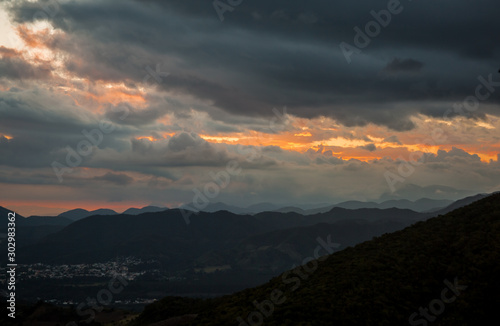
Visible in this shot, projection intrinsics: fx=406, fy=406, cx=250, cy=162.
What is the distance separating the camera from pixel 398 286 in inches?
1921

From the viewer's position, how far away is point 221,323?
4950 cm

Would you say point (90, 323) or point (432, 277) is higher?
point (432, 277)

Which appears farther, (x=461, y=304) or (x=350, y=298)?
(x=350, y=298)

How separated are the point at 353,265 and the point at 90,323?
81.9 meters

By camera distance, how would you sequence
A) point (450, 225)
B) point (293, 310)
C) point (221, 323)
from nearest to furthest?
point (293, 310) → point (221, 323) → point (450, 225)

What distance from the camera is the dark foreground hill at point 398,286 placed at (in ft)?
140

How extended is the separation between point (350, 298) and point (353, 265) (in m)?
13.1

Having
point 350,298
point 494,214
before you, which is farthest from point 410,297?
point 494,214

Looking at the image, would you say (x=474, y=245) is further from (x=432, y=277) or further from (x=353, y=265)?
(x=353, y=265)

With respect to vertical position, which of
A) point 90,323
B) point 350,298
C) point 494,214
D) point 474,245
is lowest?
point 90,323

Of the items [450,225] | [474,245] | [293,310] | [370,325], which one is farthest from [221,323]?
[450,225]

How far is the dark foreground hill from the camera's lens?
42.6 meters

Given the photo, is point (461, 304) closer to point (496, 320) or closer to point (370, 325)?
point (496, 320)

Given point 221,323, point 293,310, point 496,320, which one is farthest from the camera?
point 221,323
